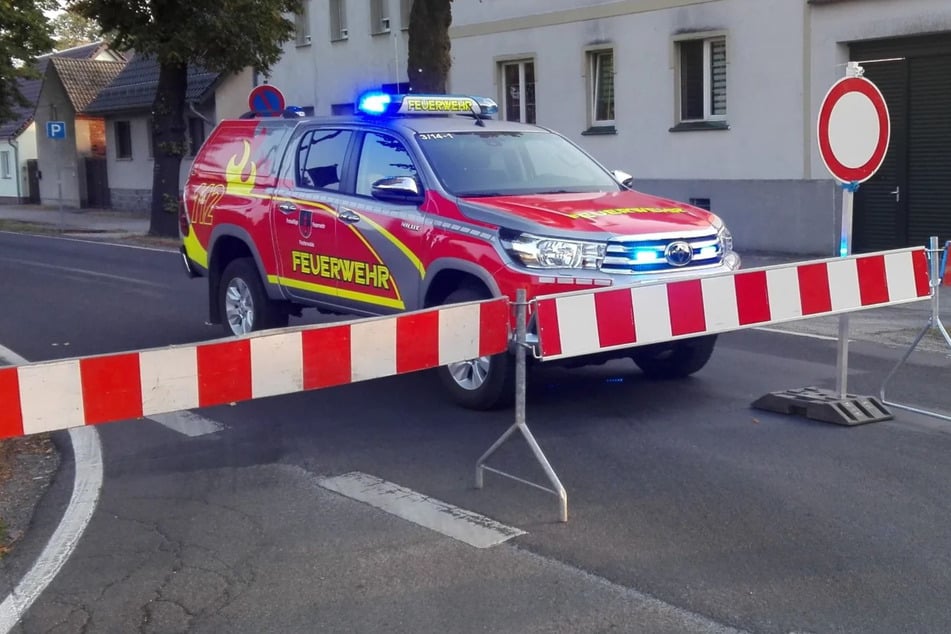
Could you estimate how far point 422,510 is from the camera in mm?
6266

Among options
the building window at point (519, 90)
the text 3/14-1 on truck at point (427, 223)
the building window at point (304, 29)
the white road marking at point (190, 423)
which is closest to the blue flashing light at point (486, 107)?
the text 3/14-1 on truck at point (427, 223)

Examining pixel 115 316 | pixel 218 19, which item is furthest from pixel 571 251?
pixel 218 19

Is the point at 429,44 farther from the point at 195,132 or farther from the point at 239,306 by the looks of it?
the point at 195,132

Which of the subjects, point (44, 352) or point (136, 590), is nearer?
point (136, 590)

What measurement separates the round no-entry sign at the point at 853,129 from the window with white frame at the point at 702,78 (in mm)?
13528

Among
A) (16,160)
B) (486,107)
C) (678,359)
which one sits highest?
(16,160)

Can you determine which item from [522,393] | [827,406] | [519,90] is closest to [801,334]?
[827,406]

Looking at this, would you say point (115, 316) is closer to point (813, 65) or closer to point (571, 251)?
point (571, 251)

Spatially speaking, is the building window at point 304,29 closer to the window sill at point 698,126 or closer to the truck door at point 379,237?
the window sill at point 698,126

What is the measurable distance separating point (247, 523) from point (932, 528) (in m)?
3.35

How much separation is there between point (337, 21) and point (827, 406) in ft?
87.7

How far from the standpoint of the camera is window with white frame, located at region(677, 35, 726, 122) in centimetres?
2142

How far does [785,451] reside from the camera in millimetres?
7277

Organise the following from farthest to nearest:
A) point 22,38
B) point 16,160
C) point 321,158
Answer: point 16,160 < point 22,38 < point 321,158
